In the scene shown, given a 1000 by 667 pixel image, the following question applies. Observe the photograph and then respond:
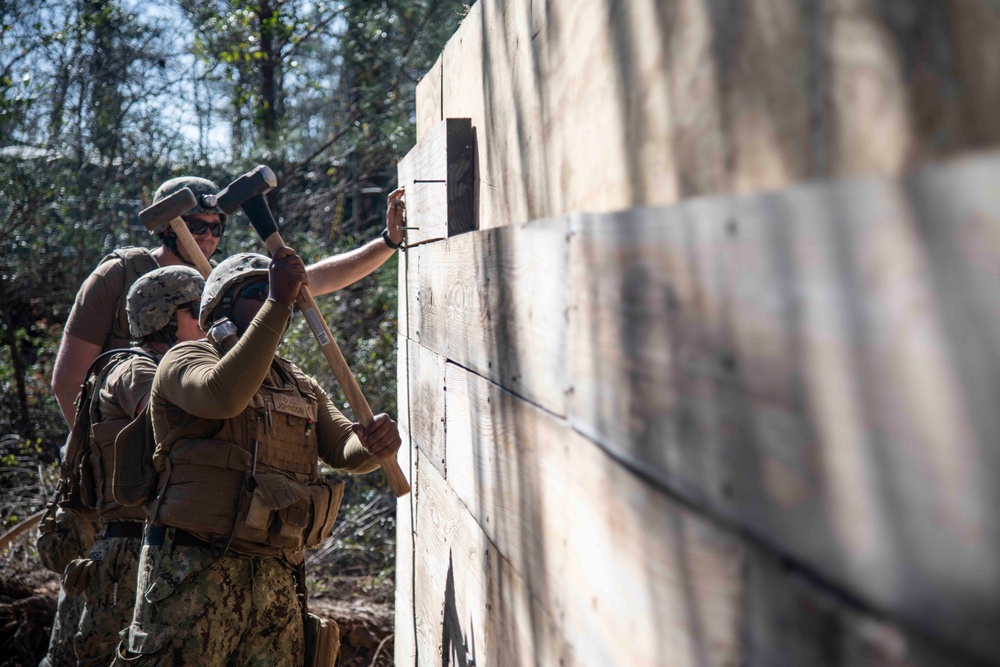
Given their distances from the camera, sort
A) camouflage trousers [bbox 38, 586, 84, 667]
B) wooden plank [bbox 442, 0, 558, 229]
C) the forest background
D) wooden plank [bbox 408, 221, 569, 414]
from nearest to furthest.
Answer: wooden plank [bbox 408, 221, 569, 414]
wooden plank [bbox 442, 0, 558, 229]
camouflage trousers [bbox 38, 586, 84, 667]
the forest background

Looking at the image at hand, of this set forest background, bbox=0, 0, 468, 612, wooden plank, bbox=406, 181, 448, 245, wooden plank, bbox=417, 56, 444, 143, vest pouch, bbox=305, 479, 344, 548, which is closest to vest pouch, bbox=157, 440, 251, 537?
vest pouch, bbox=305, 479, 344, 548

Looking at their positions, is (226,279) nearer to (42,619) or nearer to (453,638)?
(453,638)

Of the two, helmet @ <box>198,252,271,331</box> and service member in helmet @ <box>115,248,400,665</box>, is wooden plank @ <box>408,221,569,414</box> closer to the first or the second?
service member in helmet @ <box>115,248,400,665</box>

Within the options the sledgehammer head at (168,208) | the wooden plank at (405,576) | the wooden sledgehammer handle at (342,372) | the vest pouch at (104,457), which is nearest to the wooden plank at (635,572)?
the wooden sledgehammer handle at (342,372)

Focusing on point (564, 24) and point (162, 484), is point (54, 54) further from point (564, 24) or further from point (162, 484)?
point (564, 24)

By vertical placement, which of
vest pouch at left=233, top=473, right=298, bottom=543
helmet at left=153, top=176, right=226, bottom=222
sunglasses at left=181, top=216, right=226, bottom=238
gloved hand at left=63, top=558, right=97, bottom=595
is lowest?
gloved hand at left=63, top=558, right=97, bottom=595

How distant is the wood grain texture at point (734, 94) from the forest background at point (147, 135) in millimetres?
6473

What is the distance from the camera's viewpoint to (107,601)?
→ 12.1 feet

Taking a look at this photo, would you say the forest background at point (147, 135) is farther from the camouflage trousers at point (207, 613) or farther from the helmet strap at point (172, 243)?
the camouflage trousers at point (207, 613)

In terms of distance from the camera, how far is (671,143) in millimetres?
1063

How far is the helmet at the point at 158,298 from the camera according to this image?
358 cm

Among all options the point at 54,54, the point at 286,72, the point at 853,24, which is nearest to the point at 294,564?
the point at 853,24

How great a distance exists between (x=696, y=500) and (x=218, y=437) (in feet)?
8.18

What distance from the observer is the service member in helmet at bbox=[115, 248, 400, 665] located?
9.34 ft
